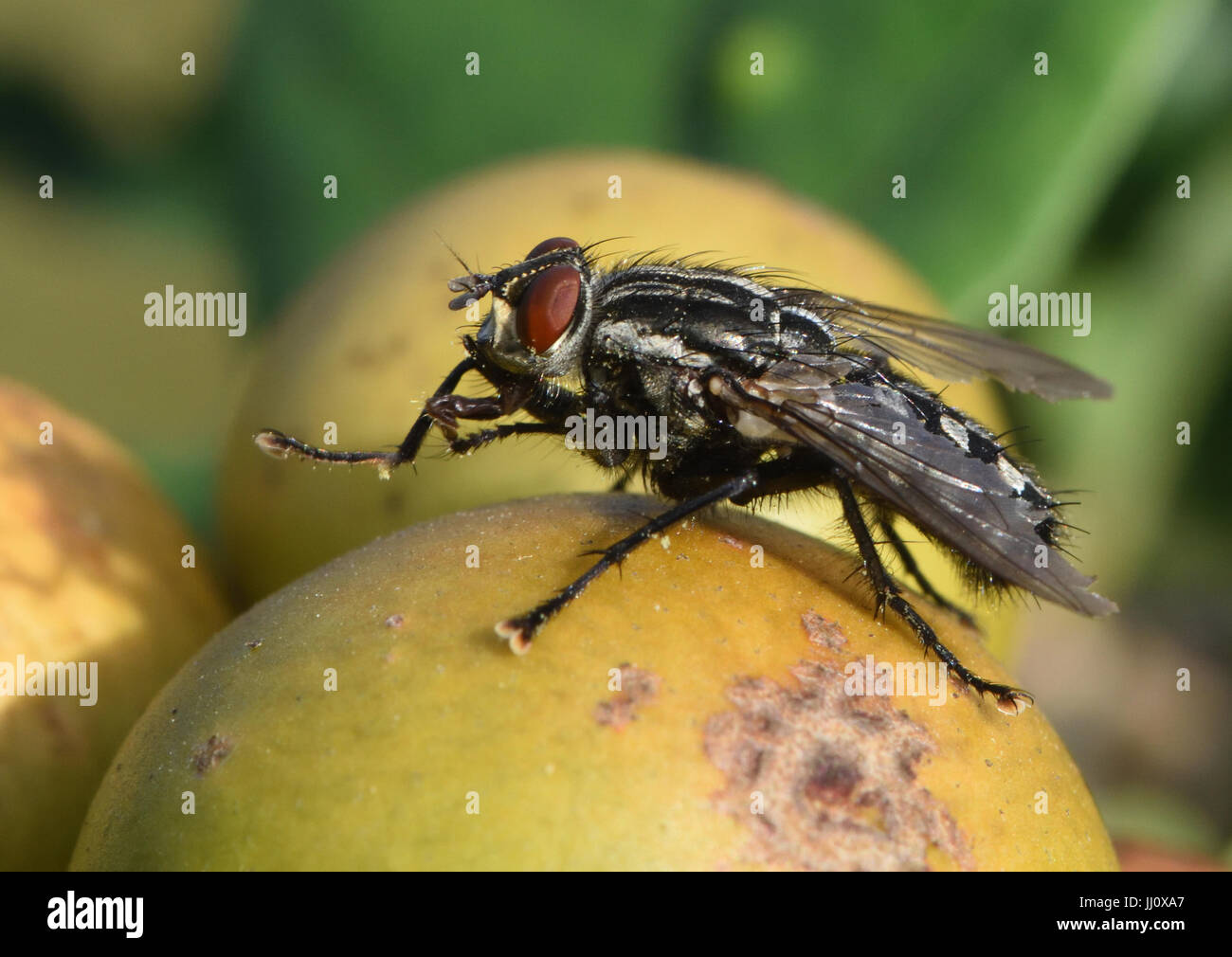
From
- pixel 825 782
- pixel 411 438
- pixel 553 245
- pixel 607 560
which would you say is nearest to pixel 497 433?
pixel 411 438

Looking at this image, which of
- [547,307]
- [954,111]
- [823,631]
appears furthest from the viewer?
[954,111]

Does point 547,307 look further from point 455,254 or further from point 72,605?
point 72,605

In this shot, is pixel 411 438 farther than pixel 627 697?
Yes

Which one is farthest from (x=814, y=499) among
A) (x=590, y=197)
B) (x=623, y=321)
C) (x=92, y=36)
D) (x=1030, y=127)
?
(x=92, y=36)

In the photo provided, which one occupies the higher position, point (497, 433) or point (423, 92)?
point (423, 92)

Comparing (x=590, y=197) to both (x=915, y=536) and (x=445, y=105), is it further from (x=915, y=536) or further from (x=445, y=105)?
(x=445, y=105)

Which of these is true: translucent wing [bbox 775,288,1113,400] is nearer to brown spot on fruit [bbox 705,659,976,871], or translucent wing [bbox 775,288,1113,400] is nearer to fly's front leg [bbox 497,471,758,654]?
fly's front leg [bbox 497,471,758,654]
